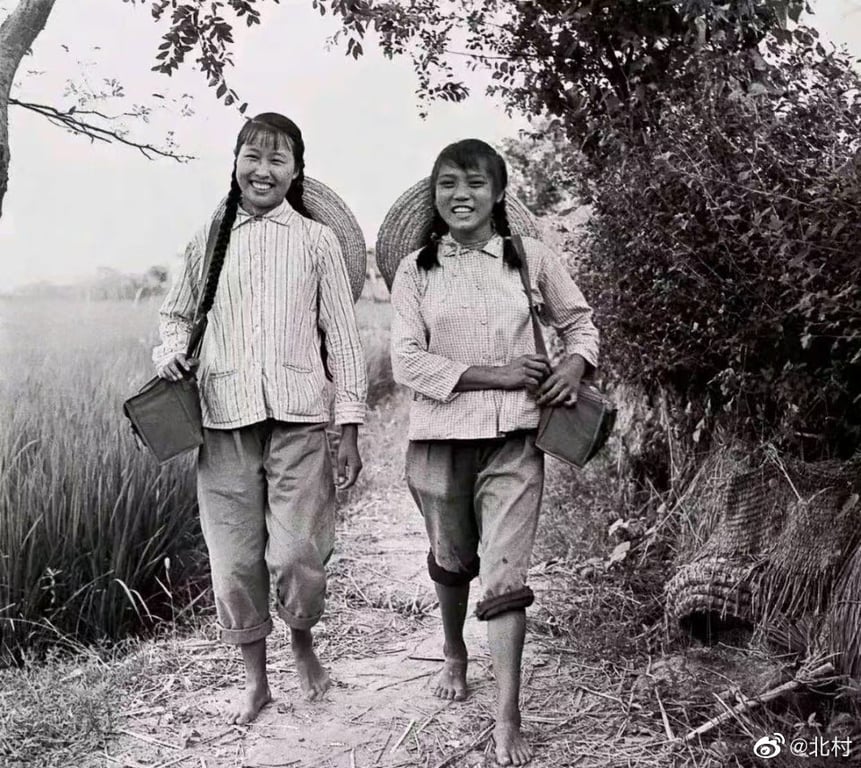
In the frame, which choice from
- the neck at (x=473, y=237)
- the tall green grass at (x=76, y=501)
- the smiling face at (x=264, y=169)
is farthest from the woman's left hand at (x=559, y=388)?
the tall green grass at (x=76, y=501)

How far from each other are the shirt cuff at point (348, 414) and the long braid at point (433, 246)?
484mm

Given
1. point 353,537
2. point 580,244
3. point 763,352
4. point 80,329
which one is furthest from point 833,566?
point 80,329

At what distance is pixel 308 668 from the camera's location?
3303 mm

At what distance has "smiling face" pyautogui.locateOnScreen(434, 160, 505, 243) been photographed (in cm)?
290

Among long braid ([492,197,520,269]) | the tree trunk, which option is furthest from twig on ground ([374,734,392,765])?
the tree trunk

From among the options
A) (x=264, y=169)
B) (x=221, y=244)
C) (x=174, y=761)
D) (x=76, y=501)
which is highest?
(x=264, y=169)

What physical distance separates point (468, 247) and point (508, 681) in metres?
1.29

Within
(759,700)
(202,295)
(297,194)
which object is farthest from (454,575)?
(297,194)

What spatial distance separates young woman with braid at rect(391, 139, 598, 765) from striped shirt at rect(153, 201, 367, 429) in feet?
0.68

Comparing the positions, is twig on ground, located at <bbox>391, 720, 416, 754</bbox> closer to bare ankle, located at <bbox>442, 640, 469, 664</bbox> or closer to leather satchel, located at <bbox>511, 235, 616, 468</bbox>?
bare ankle, located at <bbox>442, 640, 469, 664</bbox>

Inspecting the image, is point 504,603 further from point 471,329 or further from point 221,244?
point 221,244

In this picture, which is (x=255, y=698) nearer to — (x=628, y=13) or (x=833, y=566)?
(x=833, y=566)

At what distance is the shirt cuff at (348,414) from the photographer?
305 centimetres

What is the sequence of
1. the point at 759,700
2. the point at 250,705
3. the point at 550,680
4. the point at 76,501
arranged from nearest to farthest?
the point at 759,700, the point at 250,705, the point at 550,680, the point at 76,501
